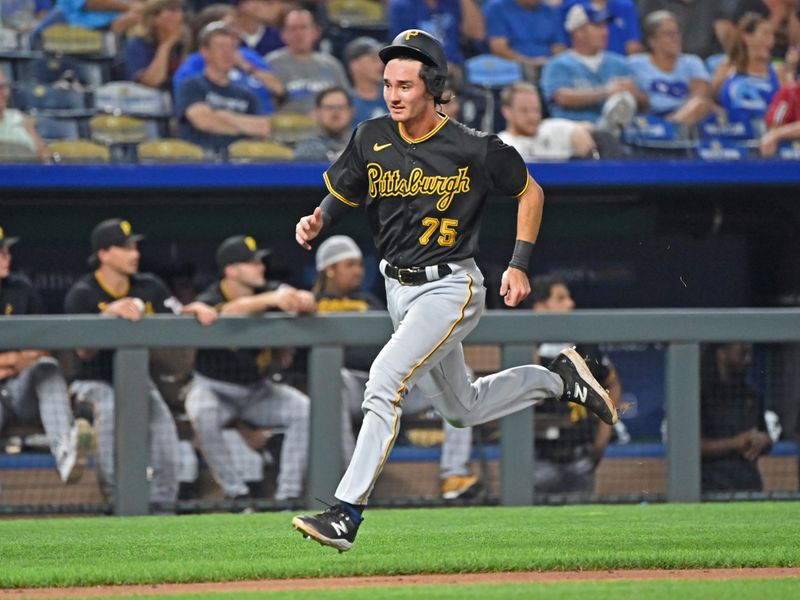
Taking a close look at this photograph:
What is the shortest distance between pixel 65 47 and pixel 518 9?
126 inches

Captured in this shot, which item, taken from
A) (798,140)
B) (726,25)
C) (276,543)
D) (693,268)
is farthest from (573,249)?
(276,543)

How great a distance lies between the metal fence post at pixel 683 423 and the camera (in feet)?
23.2

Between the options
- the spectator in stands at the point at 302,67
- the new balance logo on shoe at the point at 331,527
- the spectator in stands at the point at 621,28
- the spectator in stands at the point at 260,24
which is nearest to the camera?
the new balance logo on shoe at the point at 331,527

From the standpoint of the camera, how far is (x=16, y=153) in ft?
27.5

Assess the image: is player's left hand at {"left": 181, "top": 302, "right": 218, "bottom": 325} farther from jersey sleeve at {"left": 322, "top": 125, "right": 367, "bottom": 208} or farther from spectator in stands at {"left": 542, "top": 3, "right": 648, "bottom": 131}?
spectator in stands at {"left": 542, "top": 3, "right": 648, "bottom": 131}

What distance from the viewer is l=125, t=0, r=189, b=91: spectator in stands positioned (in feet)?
30.5

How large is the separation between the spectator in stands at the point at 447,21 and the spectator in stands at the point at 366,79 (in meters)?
0.50

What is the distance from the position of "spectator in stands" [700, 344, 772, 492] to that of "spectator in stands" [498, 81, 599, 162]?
212 centimetres

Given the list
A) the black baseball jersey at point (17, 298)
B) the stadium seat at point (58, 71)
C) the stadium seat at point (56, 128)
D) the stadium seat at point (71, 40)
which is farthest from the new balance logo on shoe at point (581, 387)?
the stadium seat at point (71, 40)

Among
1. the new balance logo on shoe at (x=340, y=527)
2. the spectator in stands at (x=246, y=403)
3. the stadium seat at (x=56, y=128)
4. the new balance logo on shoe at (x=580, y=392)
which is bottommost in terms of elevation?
the spectator in stands at (x=246, y=403)

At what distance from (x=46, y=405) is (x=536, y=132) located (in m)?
3.78

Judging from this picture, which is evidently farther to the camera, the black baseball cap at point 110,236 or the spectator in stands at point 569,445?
the black baseball cap at point 110,236

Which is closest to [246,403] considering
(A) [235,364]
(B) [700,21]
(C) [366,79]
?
(A) [235,364]

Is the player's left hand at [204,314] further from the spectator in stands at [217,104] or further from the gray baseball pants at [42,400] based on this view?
the spectator in stands at [217,104]
